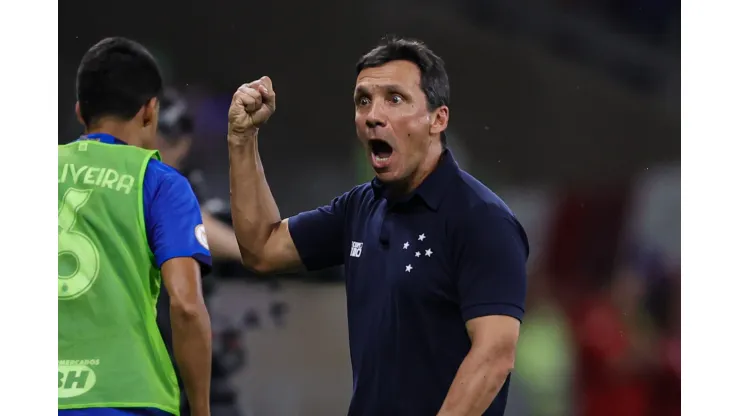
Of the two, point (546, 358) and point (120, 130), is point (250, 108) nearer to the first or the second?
point (120, 130)

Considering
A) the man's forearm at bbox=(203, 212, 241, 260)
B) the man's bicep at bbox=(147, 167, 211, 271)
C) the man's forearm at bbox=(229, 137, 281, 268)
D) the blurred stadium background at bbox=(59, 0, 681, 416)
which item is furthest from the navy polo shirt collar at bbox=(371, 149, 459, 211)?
the man's forearm at bbox=(203, 212, 241, 260)

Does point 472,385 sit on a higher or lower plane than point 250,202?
lower

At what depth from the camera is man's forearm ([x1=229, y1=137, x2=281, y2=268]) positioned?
1.75 meters

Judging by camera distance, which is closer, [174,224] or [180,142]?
[174,224]

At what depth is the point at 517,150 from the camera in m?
2.21

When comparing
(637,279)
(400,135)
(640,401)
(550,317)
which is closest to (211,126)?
(400,135)

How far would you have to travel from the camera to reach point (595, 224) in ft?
7.25

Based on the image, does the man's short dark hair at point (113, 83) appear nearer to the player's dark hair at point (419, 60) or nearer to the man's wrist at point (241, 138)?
the man's wrist at point (241, 138)

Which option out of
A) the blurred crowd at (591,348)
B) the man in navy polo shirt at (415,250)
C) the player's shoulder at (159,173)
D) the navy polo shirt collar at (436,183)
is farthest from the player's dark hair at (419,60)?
the blurred crowd at (591,348)

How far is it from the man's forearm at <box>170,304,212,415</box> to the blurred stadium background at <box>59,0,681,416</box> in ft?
1.72

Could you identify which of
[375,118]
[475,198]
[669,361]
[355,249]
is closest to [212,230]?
[355,249]

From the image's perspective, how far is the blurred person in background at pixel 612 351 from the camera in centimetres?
218

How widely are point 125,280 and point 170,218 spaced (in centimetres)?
15
